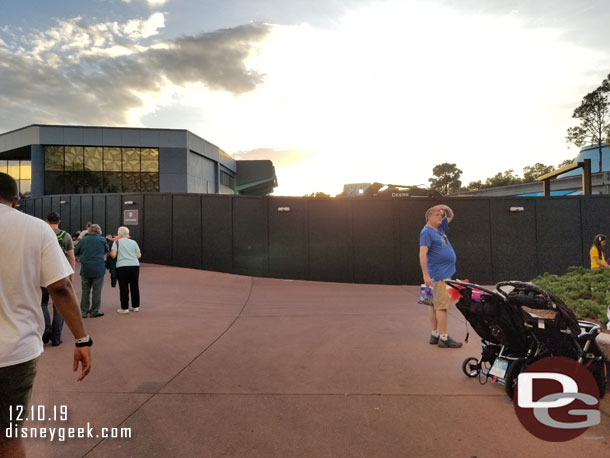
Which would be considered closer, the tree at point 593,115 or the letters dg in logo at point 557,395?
the letters dg in logo at point 557,395

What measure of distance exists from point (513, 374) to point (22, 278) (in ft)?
12.5

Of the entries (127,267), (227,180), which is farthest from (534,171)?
(127,267)

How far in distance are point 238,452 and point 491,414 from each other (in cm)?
216

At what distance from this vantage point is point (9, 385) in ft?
6.22

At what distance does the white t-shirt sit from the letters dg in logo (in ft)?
11.7

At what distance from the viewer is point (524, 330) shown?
3.52 m

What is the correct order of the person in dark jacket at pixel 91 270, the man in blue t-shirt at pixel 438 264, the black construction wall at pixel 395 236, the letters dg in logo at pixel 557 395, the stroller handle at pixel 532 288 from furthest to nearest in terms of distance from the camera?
the black construction wall at pixel 395 236
the person in dark jacket at pixel 91 270
the man in blue t-shirt at pixel 438 264
the stroller handle at pixel 532 288
the letters dg in logo at pixel 557 395

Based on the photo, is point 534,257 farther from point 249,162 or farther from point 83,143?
point 249,162

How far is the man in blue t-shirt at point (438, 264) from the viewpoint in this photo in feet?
16.4

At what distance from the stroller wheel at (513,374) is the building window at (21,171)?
120ft

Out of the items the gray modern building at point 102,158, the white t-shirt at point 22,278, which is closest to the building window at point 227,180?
the gray modern building at point 102,158

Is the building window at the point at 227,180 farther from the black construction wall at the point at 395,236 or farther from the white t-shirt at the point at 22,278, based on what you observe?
the white t-shirt at the point at 22,278

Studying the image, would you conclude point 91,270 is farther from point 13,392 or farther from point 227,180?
point 227,180

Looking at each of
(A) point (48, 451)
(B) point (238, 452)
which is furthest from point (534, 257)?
(A) point (48, 451)
